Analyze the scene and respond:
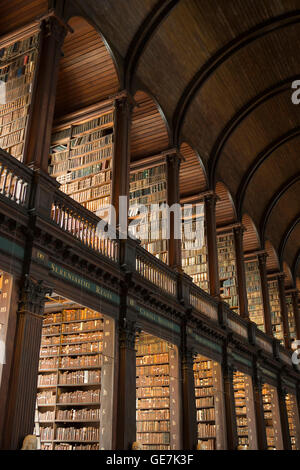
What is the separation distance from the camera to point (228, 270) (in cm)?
1420

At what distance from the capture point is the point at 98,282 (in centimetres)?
729

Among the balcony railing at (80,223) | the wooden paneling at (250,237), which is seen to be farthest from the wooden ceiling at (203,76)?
the balcony railing at (80,223)

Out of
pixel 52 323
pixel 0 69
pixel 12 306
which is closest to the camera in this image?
pixel 12 306

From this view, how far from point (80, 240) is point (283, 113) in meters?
8.95

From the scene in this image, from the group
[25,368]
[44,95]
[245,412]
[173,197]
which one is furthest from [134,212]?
[245,412]

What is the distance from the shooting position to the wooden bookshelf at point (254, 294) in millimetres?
15836

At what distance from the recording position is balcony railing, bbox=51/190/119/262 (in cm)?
675

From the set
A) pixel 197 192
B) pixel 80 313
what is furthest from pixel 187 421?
pixel 197 192

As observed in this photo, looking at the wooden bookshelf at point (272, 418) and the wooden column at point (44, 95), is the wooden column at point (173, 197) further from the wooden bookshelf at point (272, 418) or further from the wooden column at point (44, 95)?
the wooden bookshelf at point (272, 418)

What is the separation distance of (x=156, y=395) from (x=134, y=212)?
385 cm

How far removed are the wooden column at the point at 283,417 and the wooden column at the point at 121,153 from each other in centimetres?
909

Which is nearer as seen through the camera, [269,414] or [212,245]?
[212,245]

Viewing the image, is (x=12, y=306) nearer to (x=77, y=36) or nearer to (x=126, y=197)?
(x=126, y=197)

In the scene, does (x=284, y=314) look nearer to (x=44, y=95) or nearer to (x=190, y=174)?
(x=190, y=174)
